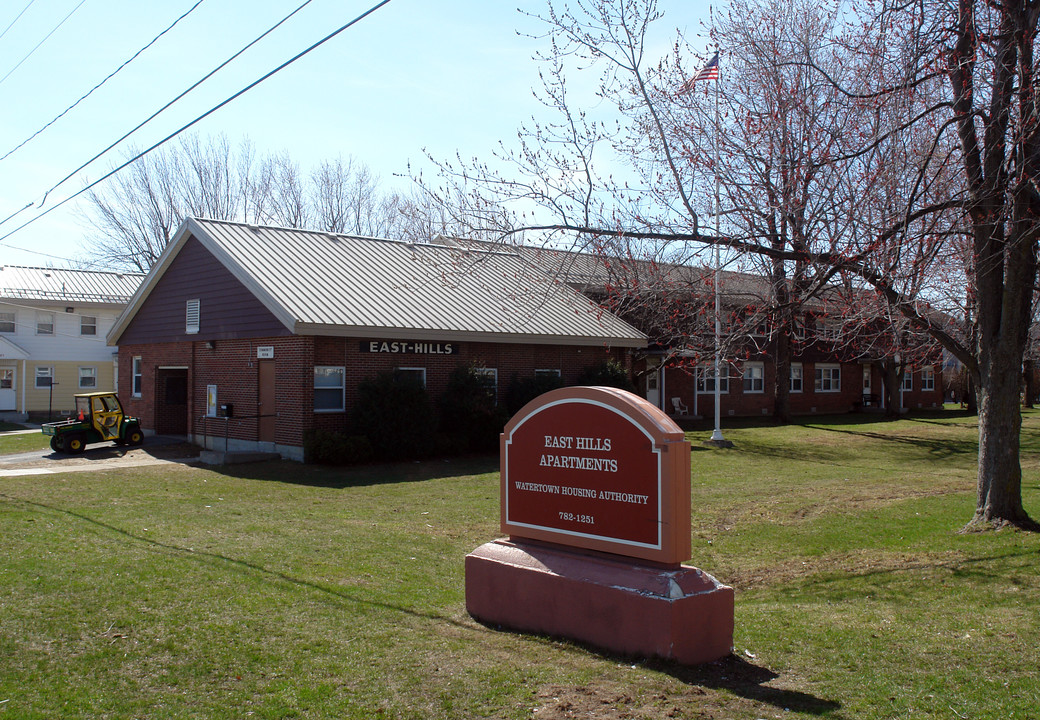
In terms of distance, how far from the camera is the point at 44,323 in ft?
136

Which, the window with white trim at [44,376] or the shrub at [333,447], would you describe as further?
the window with white trim at [44,376]

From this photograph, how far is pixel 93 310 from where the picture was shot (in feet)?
140

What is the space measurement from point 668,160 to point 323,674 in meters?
7.23

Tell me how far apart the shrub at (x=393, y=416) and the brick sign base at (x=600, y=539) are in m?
13.3

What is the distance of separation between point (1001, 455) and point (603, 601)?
6962 mm

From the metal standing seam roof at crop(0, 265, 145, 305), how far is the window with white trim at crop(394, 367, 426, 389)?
2631cm

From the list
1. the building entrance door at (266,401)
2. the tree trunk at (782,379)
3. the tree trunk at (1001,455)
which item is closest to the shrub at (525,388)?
the building entrance door at (266,401)

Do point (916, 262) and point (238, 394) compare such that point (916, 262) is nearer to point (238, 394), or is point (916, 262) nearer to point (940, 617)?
point (940, 617)

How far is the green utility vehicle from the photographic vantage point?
2234 centimetres

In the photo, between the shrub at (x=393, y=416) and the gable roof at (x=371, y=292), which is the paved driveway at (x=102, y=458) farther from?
the gable roof at (x=371, y=292)

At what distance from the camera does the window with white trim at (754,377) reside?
3803 centimetres

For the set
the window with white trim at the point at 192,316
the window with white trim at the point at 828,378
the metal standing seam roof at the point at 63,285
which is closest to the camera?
the window with white trim at the point at 192,316

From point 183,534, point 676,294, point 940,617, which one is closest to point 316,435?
point 183,534

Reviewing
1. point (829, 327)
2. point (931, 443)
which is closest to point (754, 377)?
point (931, 443)
